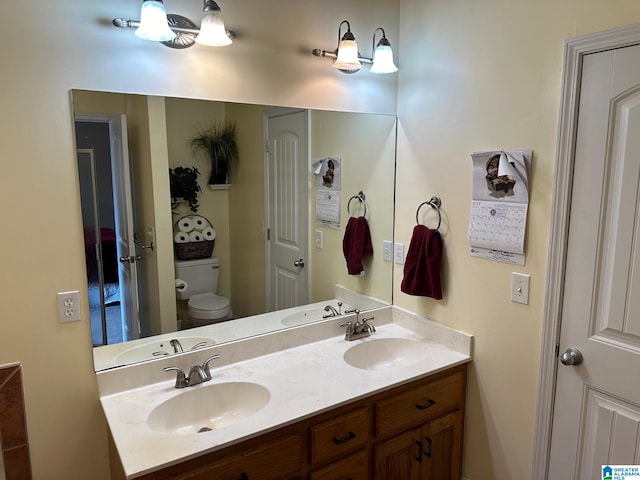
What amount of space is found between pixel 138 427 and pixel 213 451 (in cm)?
30

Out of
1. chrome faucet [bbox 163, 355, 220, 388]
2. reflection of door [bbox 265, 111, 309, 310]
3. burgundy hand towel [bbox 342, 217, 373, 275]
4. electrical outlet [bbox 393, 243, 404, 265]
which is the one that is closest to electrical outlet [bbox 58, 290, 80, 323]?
chrome faucet [bbox 163, 355, 220, 388]

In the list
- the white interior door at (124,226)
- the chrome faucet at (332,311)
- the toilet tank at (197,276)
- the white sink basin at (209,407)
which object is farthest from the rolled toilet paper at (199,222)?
the chrome faucet at (332,311)

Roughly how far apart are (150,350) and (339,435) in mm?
827

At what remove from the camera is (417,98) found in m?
2.22

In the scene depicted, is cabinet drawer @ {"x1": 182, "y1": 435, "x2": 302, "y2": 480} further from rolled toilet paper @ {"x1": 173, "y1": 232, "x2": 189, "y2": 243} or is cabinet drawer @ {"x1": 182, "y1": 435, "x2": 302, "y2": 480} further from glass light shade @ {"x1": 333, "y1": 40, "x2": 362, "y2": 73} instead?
glass light shade @ {"x1": 333, "y1": 40, "x2": 362, "y2": 73}

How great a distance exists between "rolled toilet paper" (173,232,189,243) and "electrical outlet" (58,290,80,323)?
0.42 m

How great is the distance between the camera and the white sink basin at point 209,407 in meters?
1.65

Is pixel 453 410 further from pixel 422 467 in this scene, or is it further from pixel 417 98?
pixel 417 98

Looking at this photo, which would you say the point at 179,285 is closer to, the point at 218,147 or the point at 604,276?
the point at 218,147

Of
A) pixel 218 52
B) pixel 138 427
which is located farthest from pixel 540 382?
pixel 218 52

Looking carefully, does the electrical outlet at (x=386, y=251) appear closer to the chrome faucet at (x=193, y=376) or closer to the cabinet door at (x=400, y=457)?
the cabinet door at (x=400, y=457)

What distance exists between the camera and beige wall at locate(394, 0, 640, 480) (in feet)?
5.55

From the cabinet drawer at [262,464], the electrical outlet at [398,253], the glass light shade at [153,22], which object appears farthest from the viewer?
the electrical outlet at [398,253]

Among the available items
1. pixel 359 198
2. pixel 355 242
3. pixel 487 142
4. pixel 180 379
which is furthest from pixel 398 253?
pixel 180 379
